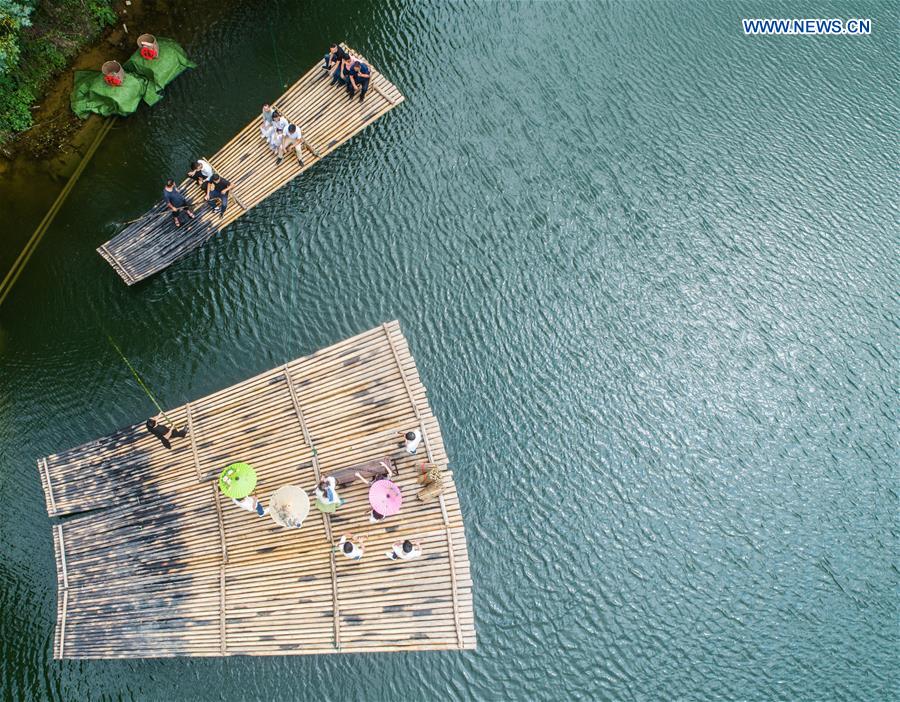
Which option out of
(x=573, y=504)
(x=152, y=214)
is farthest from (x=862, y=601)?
(x=152, y=214)

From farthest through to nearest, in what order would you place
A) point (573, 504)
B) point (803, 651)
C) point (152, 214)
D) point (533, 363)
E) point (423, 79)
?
1. point (423, 79)
2. point (152, 214)
3. point (533, 363)
4. point (573, 504)
5. point (803, 651)

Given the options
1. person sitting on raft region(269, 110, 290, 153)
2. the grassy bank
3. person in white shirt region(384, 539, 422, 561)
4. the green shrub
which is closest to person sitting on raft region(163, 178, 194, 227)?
person sitting on raft region(269, 110, 290, 153)

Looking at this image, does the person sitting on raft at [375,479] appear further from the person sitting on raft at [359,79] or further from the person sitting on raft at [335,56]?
the person sitting on raft at [335,56]

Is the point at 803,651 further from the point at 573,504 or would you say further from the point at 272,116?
the point at 272,116

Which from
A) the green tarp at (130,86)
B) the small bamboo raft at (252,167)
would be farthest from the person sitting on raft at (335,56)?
the green tarp at (130,86)

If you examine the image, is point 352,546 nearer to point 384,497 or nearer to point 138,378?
point 384,497

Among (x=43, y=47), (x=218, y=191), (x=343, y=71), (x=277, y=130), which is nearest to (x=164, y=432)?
(x=218, y=191)
